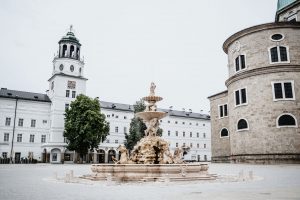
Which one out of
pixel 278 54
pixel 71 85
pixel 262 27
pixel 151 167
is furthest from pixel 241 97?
pixel 71 85

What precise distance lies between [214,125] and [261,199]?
3343 centimetres

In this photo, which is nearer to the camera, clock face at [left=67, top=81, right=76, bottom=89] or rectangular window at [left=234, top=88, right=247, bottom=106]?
rectangular window at [left=234, top=88, right=247, bottom=106]

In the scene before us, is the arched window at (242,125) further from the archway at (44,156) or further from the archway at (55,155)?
the archway at (44,156)

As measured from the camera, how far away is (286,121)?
27781 millimetres

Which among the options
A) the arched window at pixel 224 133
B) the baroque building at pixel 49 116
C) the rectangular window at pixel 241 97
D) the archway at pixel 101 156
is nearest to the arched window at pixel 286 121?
the rectangular window at pixel 241 97

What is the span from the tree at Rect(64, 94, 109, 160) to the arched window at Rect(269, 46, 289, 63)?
27900 mm

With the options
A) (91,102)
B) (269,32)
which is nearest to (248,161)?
(269,32)

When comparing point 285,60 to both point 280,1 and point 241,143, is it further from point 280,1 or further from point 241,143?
point 280,1

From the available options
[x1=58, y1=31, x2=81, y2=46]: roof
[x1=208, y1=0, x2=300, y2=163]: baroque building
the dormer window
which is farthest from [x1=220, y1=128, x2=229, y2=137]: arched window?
[x1=58, y1=31, x2=81, y2=46]: roof

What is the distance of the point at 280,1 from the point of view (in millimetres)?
39344

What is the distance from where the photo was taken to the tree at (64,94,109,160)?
4384cm

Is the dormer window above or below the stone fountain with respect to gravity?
above

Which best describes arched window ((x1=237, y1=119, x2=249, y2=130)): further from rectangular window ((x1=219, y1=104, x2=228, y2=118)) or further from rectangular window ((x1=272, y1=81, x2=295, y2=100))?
rectangular window ((x1=219, y1=104, x2=228, y2=118))

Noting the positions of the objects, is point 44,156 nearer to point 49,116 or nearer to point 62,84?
point 49,116
